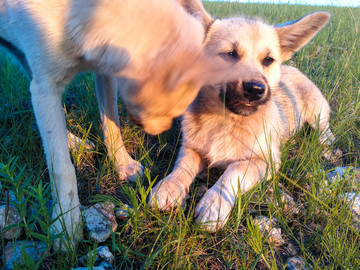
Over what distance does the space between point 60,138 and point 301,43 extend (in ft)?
6.93

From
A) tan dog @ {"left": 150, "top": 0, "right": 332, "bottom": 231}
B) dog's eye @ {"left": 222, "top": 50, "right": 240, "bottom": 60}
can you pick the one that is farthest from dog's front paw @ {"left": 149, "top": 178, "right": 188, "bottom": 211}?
dog's eye @ {"left": 222, "top": 50, "right": 240, "bottom": 60}

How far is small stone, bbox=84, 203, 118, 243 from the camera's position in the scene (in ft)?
5.03

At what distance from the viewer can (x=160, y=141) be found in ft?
8.32

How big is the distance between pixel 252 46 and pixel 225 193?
1.18 metres

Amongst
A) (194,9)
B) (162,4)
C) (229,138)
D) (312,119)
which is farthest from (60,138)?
(312,119)

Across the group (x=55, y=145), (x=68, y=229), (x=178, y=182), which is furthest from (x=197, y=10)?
(x=68, y=229)

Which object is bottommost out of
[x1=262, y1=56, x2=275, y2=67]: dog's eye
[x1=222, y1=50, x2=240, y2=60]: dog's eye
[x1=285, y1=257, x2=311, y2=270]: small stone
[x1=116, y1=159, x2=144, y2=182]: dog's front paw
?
[x1=116, y1=159, x2=144, y2=182]: dog's front paw

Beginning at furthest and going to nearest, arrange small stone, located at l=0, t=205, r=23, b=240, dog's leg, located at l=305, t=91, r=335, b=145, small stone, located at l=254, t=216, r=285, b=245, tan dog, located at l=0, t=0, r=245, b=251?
1. dog's leg, located at l=305, t=91, r=335, b=145
2. small stone, located at l=254, t=216, r=285, b=245
3. small stone, located at l=0, t=205, r=23, b=240
4. tan dog, located at l=0, t=0, r=245, b=251

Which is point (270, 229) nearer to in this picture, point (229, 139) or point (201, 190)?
point (201, 190)

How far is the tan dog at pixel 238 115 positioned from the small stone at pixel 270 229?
24 centimetres

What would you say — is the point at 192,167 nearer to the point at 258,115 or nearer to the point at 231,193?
the point at 231,193

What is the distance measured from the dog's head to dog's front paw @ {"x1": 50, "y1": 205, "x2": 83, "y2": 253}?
46.7 inches

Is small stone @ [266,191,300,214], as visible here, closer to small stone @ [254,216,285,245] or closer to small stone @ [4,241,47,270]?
small stone @ [254,216,285,245]

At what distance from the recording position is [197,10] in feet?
7.40
